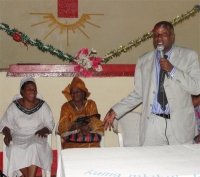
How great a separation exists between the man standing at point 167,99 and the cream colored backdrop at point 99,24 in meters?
4.79

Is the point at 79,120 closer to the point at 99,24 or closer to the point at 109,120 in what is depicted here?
the point at 109,120

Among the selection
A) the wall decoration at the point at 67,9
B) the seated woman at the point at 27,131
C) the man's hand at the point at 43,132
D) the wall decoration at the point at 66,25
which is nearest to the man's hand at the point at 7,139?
the seated woman at the point at 27,131

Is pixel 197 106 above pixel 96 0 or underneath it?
underneath

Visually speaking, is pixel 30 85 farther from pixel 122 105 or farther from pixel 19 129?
pixel 122 105

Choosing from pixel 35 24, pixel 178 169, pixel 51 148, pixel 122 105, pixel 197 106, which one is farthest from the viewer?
pixel 35 24

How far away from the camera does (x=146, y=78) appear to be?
3.86 metres

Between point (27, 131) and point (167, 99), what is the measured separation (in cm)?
207

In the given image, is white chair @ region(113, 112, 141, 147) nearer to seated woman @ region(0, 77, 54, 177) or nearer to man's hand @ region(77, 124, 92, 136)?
man's hand @ region(77, 124, 92, 136)

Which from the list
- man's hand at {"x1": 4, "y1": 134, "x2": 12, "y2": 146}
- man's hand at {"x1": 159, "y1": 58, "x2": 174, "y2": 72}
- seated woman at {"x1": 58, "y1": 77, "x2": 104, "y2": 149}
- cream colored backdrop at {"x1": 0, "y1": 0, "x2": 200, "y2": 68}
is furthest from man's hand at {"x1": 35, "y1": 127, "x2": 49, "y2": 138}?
cream colored backdrop at {"x1": 0, "y1": 0, "x2": 200, "y2": 68}

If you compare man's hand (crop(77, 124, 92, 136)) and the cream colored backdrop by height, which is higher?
the cream colored backdrop

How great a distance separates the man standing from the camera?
3598 millimetres

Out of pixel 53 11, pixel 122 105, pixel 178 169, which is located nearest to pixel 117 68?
pixel 122 105

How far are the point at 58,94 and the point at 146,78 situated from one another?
185cm

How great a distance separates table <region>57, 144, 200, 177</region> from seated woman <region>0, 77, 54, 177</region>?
179 centimetres
